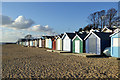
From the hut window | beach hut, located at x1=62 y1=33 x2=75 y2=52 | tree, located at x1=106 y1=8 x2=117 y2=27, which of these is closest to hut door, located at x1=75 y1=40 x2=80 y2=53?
beach hut, located at x1=62 y1=33 x2=75 y2=52

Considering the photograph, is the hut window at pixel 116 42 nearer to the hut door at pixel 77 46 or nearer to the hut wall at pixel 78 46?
the hut wall at pixel 78 46

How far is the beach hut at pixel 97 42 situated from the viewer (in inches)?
622

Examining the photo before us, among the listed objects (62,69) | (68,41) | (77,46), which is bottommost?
(62,69)

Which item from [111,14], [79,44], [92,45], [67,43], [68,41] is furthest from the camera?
[111,14]

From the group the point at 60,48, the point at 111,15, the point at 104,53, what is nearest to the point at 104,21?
the point at 111,15

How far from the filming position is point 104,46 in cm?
1591

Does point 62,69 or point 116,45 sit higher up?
point 116,45

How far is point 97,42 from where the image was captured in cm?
1630

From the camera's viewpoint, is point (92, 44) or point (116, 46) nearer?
point (116, 46)

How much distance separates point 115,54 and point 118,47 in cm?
87

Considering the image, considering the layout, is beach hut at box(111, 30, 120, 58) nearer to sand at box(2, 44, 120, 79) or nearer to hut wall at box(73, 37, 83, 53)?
sand at box(2, 44, 120, 79)

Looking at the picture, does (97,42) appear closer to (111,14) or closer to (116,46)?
(116,46)

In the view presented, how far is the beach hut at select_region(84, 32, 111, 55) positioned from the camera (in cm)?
1580

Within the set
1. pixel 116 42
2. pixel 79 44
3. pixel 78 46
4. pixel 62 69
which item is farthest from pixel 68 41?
pixel 62 69
